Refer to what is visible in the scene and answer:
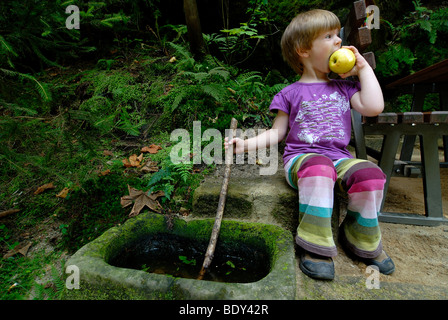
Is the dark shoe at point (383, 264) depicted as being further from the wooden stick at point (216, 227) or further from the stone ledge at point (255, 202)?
the wooden stick at point (216, 227)

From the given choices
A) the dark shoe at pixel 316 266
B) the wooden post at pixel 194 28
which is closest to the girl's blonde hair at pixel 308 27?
the dark shoe at pixel 316 266

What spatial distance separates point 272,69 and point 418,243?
10.9 feet

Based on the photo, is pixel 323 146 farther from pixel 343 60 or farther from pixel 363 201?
pixel 343 60

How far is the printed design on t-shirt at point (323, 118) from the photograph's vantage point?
5.90 feet

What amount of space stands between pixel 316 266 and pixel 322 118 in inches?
43.2

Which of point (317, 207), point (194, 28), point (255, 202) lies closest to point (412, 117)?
point (317, 207)

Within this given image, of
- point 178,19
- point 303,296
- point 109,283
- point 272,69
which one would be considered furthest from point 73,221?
point 178,19

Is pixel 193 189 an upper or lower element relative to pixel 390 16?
lower

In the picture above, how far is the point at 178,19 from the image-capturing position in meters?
4.64

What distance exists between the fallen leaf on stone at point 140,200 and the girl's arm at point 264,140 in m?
0.83

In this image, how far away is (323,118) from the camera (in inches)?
71.4
